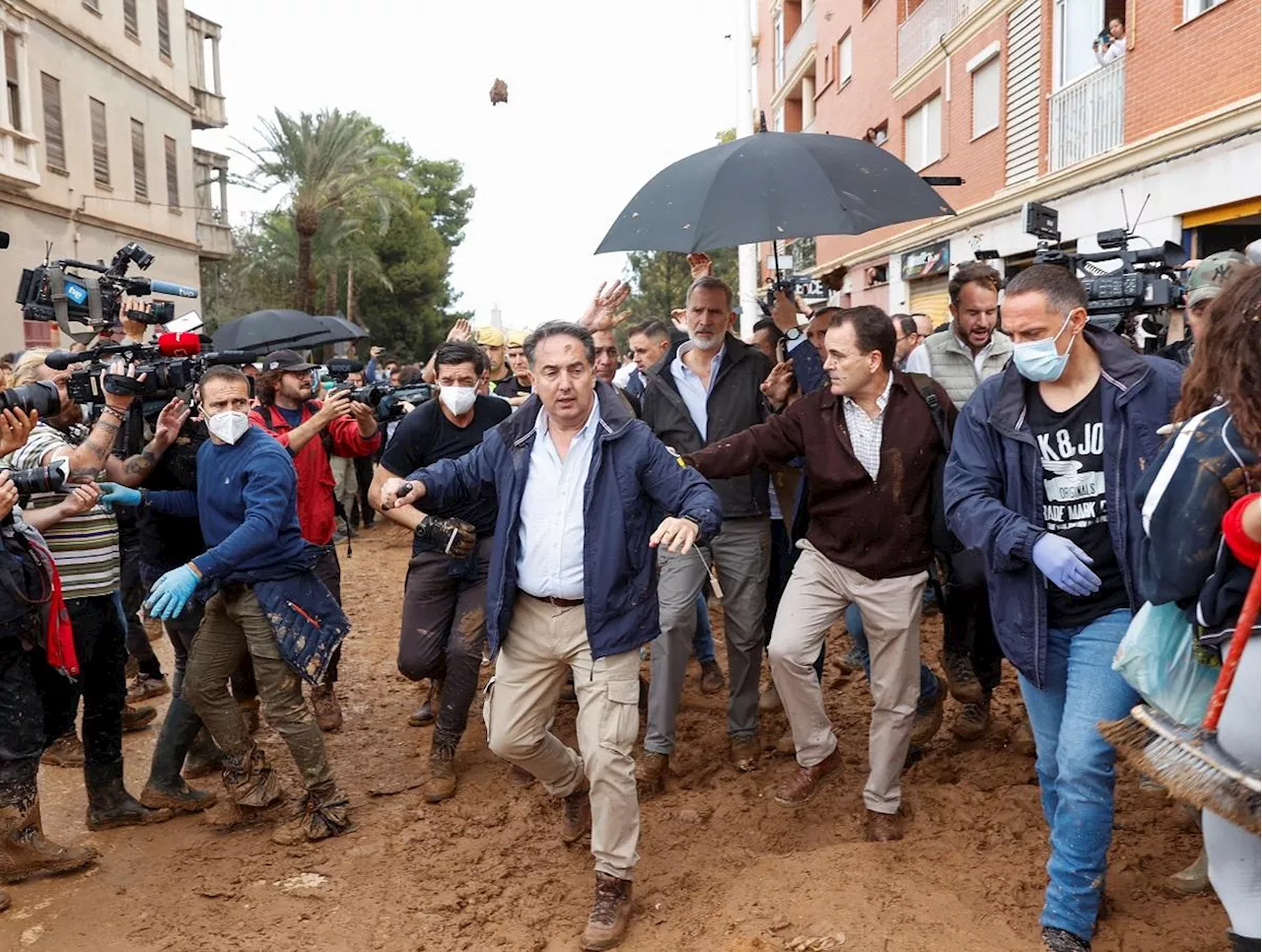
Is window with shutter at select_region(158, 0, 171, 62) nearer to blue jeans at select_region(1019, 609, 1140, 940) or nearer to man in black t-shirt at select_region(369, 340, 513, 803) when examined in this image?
man in black t-shirt at select_region(369, 340, 513, 803)

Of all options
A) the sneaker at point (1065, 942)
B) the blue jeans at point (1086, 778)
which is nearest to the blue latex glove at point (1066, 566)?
the blue jeans at point (1086, 778)

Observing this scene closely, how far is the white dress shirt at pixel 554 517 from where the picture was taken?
3.95 meters

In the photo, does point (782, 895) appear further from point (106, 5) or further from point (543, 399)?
point (106, 5)

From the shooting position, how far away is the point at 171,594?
422 centimetres

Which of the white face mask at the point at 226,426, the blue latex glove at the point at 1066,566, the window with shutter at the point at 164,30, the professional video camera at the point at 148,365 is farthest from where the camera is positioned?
the window with shutter at the point at 164,30

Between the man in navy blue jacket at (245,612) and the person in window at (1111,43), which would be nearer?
the man in navy blue jacket at (245,612)

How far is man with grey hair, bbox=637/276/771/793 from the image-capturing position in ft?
16.7

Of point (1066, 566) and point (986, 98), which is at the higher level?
point (986, 98)

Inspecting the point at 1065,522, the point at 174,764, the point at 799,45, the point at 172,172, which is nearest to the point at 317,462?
the point at 174,764

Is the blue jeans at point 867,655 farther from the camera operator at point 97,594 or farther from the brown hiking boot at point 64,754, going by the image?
the brown hiking boot at point 64,754

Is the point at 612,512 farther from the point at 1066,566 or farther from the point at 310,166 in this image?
the point at 310,166

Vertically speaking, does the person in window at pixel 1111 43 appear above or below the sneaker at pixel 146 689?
above

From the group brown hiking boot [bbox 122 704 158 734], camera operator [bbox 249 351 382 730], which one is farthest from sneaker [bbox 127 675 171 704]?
camera operator [bbox 249 351 382 730]

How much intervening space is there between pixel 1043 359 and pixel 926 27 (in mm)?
18440
